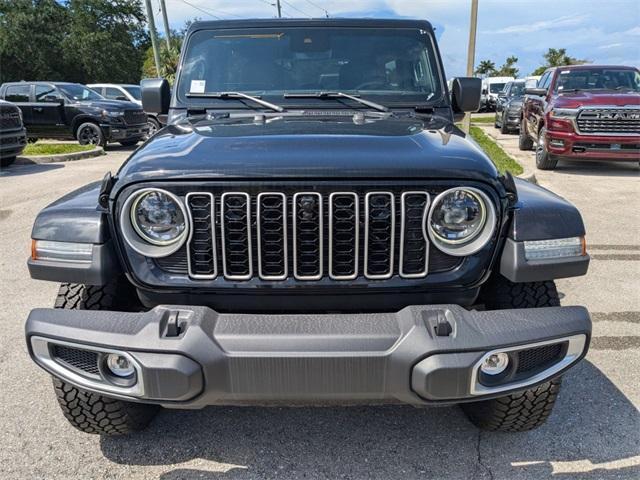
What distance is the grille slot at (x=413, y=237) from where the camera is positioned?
2080 mm

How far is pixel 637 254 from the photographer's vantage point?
5.43m

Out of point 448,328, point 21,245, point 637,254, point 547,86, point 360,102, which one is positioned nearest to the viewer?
point 448,328

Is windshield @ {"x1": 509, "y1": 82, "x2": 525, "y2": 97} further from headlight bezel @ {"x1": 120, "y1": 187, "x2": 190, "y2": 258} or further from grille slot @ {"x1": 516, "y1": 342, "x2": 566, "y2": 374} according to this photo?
headlight bezel @ {"x1": 120, "y1": 187, "x2": 190, "y2": 258}

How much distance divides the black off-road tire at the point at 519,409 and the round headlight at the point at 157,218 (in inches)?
62.0

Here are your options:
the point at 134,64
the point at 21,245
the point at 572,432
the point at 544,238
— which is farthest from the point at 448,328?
the point at 134,64

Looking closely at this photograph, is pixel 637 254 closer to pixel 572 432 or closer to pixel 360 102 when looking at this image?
pixel 572 432

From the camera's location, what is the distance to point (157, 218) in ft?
6.96

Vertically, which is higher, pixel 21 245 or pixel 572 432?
pixel 572 432

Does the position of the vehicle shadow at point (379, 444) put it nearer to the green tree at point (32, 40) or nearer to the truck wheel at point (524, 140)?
the truck wheel at point (524, 140)

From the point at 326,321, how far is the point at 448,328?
43 centimetres

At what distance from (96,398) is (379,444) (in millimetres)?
1309

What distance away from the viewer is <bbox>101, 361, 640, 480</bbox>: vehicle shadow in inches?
95.7

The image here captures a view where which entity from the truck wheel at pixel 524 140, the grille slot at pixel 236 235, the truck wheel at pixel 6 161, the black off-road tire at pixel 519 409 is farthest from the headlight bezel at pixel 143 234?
the truck wheel at pixel 524 140

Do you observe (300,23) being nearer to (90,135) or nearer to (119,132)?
(119,132)
